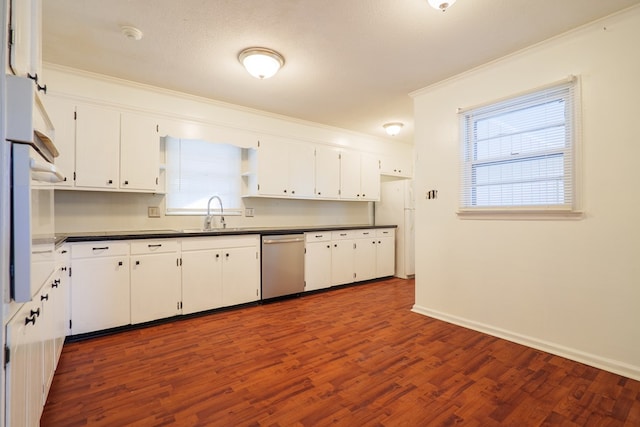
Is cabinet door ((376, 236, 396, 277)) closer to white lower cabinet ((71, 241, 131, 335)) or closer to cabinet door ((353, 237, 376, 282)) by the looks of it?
cabinet door ((353, 237, 376, 282))

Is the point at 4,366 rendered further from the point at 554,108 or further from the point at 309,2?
the point at 554,108

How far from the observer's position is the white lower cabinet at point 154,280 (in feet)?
9.43

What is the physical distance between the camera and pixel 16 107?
904mm

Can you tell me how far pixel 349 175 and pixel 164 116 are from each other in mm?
2847

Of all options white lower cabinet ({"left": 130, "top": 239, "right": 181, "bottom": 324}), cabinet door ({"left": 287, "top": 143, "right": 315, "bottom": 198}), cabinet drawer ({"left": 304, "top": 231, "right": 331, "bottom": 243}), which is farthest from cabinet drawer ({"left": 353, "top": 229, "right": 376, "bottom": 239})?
white lower cabinet ({"left": 130, "top": 239, "right": 181, "bottom": 324})

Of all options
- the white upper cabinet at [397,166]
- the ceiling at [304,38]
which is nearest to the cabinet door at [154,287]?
the ceiling at [304,38]

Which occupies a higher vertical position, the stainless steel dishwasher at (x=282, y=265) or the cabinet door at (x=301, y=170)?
the cabinet door at (x=301, y=170)

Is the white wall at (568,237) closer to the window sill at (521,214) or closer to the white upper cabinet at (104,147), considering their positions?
the window sill at (521,214)

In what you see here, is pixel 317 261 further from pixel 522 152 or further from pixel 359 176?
pixel 522 152

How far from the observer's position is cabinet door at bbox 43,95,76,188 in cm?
277

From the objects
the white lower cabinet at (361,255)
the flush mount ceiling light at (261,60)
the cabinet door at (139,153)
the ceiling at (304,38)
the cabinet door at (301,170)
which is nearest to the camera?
the ceiling at (304,38)

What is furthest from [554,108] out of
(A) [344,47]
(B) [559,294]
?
(A) [344,47]

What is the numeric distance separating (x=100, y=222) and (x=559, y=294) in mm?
4471

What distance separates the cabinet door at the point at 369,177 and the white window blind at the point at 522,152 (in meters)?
2.27
